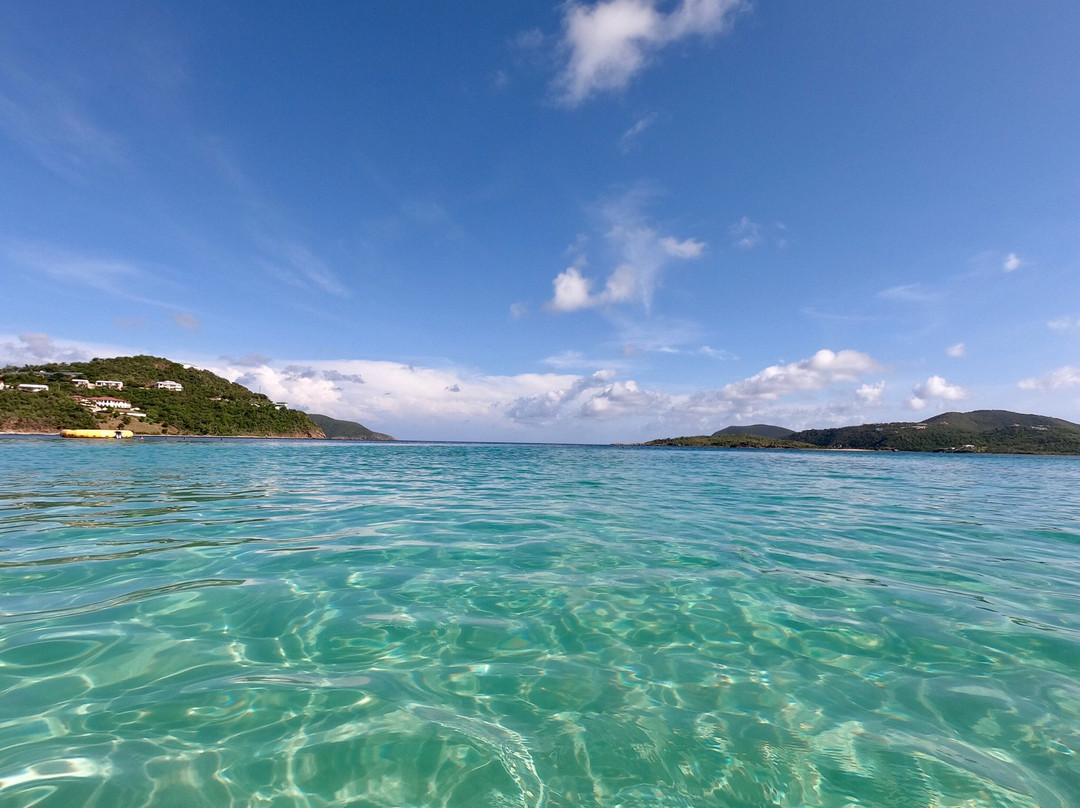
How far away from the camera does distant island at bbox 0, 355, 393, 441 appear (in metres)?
93.2

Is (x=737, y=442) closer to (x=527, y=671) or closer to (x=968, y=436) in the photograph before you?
(x=968, y=436)

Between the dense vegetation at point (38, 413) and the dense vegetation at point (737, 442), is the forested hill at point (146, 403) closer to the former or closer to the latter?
the dense vegetation at point (38, 413)

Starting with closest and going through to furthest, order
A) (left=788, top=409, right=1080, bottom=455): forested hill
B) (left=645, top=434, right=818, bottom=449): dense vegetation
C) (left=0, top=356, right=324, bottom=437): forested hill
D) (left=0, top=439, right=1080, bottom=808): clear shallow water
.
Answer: (left=0, top=439, right=1080, bottom=808): clear shallow water
(left=0, top=356, right=324, bottom=437): forested hill
(left=788, top=409, right=1080, bottom=455): forested hill
(left=645, top=434, right=818, bottom=449): dense vegetation

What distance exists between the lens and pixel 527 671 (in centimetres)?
441

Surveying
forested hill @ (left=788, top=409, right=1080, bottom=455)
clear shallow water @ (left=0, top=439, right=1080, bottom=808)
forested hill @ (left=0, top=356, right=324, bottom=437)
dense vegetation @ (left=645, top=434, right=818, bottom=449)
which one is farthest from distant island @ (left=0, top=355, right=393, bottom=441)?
forested hill @ (left=788, top=409, right=1080, bottom=455)

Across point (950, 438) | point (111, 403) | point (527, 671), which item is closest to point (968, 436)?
point (950, 438)

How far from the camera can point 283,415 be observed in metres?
152

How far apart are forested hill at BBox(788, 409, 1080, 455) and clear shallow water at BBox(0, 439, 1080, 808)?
7414 inches

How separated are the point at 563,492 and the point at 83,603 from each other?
1474 centimetres

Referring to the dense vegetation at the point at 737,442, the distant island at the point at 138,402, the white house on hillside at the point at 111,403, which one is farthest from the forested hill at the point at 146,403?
the dense vegetation at the point at 737,442

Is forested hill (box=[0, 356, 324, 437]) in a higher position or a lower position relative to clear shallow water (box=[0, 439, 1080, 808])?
higher

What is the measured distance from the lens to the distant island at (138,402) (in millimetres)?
93188

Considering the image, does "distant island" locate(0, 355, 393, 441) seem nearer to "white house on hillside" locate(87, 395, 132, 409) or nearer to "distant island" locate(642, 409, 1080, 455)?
"white house on hillside" locate(87, 395, 132, 409)

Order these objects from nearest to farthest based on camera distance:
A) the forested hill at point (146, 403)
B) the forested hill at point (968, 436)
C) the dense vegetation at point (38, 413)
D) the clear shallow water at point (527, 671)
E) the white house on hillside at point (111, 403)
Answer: the clear shallow water at point (527, 671) → the dense vegetation at point (38, 413) → the forested hill at point (146, 403) → the white house on hillside at point (111, 403) → the forested hill at point (968, 436)
